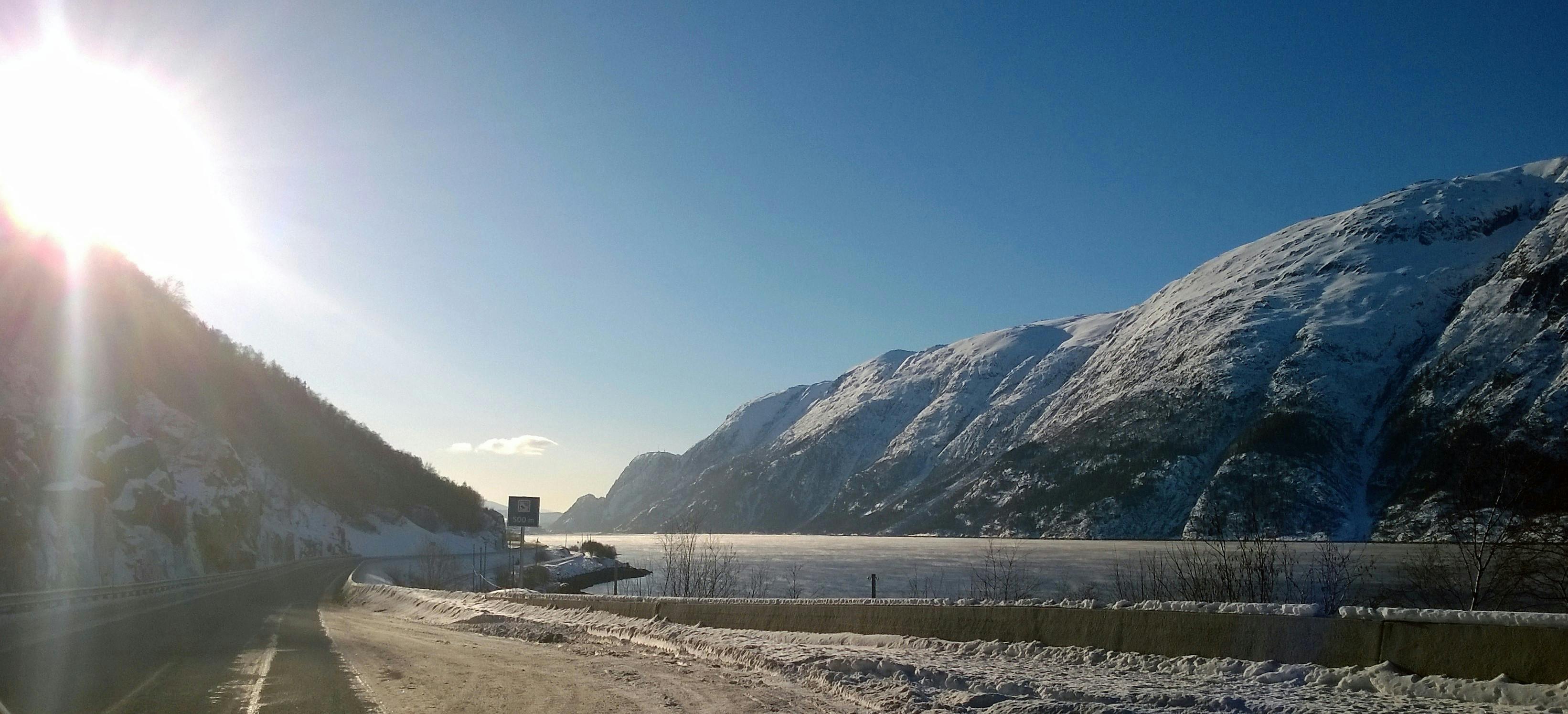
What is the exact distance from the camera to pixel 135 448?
158 feet

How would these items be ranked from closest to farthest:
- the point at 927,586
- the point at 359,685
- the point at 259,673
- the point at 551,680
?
the point at 359,685 < the point at 551,680 < the point at 259,673 < the point at 927,586

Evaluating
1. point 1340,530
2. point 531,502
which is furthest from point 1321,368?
point 531,502

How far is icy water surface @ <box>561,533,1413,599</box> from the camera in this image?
5894cm

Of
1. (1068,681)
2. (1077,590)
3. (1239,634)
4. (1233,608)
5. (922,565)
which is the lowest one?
(922,565)

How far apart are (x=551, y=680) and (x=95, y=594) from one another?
95.8 feet

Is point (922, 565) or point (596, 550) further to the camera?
point (596, 550)

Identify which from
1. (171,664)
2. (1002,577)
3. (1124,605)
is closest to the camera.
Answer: (1124,605)

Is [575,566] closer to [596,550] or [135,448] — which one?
[596,550]

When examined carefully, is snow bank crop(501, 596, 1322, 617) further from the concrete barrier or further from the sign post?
the sign post

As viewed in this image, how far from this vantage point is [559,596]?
26.4 m

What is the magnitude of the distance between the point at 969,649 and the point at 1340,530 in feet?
516

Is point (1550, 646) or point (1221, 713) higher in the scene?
point (1550, 646)

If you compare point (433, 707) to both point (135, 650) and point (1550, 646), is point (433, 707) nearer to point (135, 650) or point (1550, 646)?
point (135, 650)

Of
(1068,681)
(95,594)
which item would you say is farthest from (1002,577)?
(1068,681)
